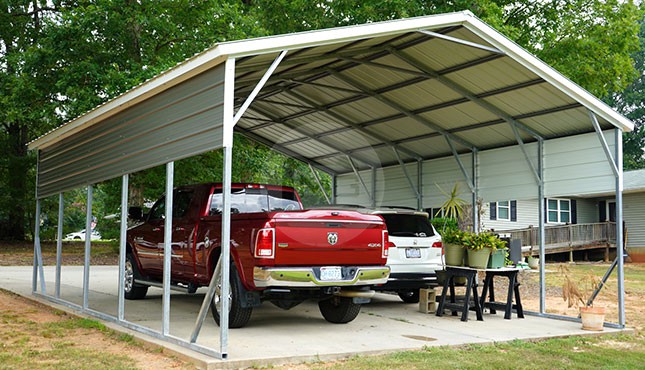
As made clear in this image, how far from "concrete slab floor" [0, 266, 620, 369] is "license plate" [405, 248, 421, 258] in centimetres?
94

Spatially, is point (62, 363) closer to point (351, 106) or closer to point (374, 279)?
point (374, 279)

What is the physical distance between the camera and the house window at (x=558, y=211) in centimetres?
3142

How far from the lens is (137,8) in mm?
21000

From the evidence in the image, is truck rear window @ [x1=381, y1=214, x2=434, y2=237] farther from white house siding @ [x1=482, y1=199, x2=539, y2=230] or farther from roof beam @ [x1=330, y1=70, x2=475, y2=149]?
white house siding @ [x1=482, y1=199, x2=539, y2=230]

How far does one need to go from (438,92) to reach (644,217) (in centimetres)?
2199

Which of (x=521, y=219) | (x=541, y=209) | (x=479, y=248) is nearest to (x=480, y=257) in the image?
(x=479, y=248)

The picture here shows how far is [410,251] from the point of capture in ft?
35.8

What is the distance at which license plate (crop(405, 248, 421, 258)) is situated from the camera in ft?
35.7

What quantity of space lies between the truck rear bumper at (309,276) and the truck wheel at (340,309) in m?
0.69

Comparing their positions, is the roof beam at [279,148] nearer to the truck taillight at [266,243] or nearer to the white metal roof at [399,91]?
the white metal roof at [399,91]

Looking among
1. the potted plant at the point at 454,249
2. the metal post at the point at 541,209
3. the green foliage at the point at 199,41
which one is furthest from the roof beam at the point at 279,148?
the metal post at the point at 541,209

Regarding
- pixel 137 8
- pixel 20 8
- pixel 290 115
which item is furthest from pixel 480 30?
pixel 20 8

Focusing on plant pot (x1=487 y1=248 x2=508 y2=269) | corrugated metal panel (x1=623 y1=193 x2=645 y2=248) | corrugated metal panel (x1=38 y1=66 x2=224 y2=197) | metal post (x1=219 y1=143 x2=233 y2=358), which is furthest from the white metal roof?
corrugated metal panel (x1=623 y1=193 x2=645 y2=248)

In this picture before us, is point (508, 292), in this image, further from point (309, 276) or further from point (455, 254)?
point (309, 276)
